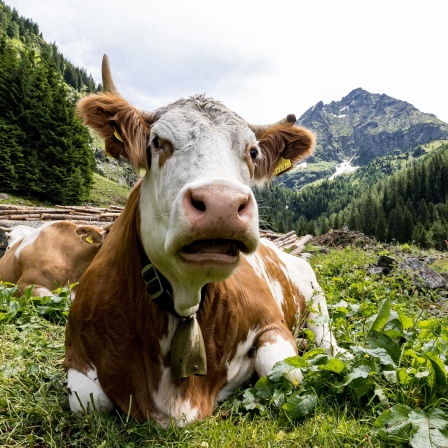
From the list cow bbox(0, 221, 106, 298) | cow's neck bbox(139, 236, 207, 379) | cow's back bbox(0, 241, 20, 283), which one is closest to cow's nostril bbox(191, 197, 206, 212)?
cow's neck bbox(139, 236, 207, 379)

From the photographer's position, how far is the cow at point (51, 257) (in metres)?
6.13

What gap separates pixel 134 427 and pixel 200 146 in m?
1.75

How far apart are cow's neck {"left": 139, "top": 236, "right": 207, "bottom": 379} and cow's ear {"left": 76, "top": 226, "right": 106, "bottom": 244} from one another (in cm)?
402

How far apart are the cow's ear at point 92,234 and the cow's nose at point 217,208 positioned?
4.72 meters

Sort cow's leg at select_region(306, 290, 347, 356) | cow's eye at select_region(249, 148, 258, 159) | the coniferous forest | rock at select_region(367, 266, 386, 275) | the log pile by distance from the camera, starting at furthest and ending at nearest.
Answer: the coniferous forest, the log pile, rock at select_region(367, 266, 386, 275), cow's leg at select_region(306, 290, 347, 356), cow's eye at select_region(249, 148, 258, 159)

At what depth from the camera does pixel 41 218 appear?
14.3m

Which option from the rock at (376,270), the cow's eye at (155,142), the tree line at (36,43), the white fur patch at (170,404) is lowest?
the rock at (376,270)

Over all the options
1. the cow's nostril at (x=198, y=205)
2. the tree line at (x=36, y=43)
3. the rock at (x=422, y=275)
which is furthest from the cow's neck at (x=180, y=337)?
the tree line at (x=36, y=43)

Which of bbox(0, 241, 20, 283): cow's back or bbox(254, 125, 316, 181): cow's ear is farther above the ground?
bbox(254, 125, 316, 181): cow's ear

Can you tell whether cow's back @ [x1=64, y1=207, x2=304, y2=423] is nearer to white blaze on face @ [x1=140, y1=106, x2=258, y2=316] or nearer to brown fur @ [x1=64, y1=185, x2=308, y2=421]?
brown fur @ [x1=64, y1=185, x2=308, y2=421]

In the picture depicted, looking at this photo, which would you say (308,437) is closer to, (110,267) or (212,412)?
(212,412)

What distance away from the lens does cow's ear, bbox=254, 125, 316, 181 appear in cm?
320

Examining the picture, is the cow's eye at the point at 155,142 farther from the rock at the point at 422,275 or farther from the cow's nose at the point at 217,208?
the rock at the point at 422,275

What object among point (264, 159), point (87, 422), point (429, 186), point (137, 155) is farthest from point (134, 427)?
point (429, 186)
